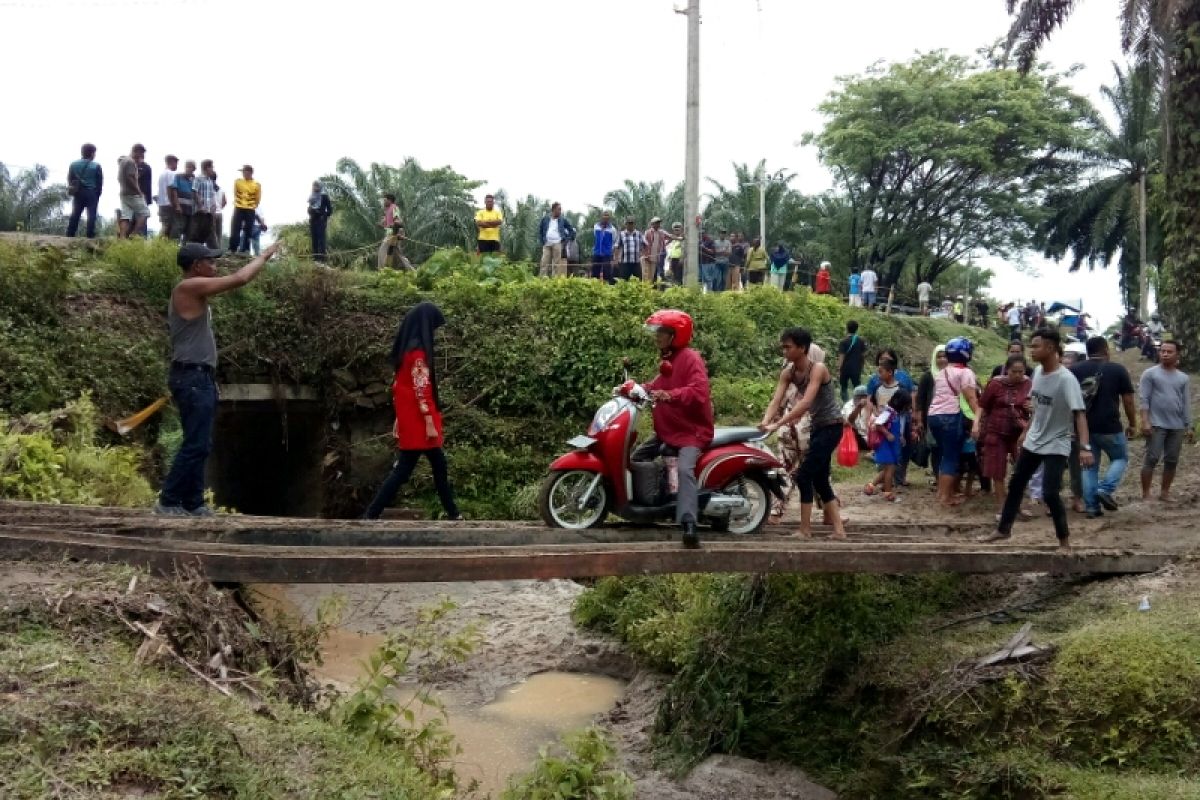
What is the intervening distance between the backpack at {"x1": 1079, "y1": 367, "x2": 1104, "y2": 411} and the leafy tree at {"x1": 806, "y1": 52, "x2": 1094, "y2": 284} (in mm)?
24731

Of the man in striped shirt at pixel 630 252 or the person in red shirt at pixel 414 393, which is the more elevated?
the man in striped shirt at pixel 630 252

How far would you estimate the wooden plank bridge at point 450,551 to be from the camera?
5441mm

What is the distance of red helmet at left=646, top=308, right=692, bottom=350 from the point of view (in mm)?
7059

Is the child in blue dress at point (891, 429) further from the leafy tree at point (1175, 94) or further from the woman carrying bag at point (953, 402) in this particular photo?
the leafy tree at point (1175, 94)

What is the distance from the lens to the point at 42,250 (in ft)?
42.7

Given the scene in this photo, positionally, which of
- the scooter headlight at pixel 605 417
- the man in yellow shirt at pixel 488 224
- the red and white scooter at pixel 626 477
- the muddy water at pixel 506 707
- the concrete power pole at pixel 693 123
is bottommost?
the muddy water at pixel 506 707

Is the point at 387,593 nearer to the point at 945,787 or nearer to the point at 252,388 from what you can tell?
the point at 252,388

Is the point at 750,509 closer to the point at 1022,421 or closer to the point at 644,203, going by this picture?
the point at 1022,421

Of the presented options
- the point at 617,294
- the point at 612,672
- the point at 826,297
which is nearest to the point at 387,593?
the point at 612,672

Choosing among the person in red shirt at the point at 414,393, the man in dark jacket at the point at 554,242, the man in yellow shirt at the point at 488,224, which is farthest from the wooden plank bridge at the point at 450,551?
the man in dark jacket at the point at 554,242

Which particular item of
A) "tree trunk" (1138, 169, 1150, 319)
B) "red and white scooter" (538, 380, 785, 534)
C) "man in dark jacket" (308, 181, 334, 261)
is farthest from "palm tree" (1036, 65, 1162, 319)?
"red and white scooter" (538, 380, 785, 534)

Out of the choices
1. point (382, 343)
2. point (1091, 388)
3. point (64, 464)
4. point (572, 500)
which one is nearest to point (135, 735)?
point (572, 500)

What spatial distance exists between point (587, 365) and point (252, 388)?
499 cm

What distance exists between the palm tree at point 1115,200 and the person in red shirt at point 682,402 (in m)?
32.8
